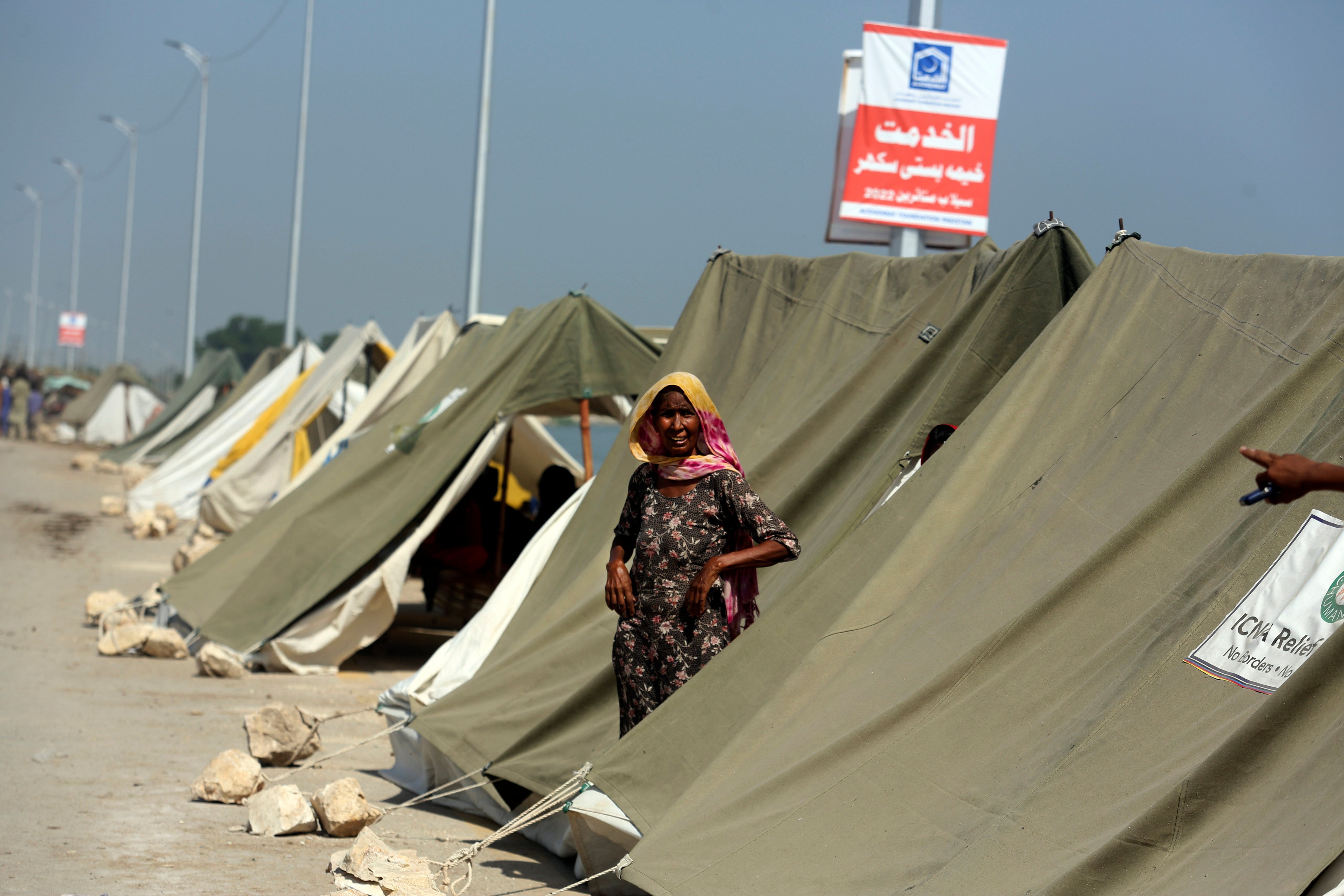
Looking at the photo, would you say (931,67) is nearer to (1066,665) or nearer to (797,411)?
(797,411)

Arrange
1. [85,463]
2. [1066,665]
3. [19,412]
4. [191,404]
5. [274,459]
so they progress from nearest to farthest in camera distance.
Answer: [1066,665] < [274,459] < [191,404] < [85,463] < [19,412]

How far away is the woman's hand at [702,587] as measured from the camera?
3.89 metres

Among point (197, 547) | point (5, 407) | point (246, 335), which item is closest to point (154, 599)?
point (197, 547)

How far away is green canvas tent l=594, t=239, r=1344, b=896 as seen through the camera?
2.63m

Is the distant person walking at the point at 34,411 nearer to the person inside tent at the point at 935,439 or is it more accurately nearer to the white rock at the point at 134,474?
the white rock at the point at 134,474

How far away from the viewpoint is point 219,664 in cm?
804

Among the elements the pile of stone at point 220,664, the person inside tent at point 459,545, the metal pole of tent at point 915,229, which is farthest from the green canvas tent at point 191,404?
the metal pole of tent at point 915,229

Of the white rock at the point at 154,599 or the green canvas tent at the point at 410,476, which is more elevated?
the green canvas tent at the point at 410,476

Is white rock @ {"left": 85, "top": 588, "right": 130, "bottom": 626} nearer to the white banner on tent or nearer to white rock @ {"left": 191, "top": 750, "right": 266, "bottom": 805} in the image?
white rock @ {"left": 191, "top": 750, "right": 266, "bottom": 805}

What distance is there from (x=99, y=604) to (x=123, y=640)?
3.81 feet

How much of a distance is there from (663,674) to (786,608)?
0.44 metres

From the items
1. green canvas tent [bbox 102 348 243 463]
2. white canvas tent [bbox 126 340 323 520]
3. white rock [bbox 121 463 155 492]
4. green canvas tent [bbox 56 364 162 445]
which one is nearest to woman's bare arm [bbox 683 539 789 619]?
white canvas tent [bbox 126 340 323 520]

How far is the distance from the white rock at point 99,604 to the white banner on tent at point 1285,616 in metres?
8.53

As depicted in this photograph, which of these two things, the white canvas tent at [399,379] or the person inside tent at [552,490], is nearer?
the person inside tent at [552,490]
